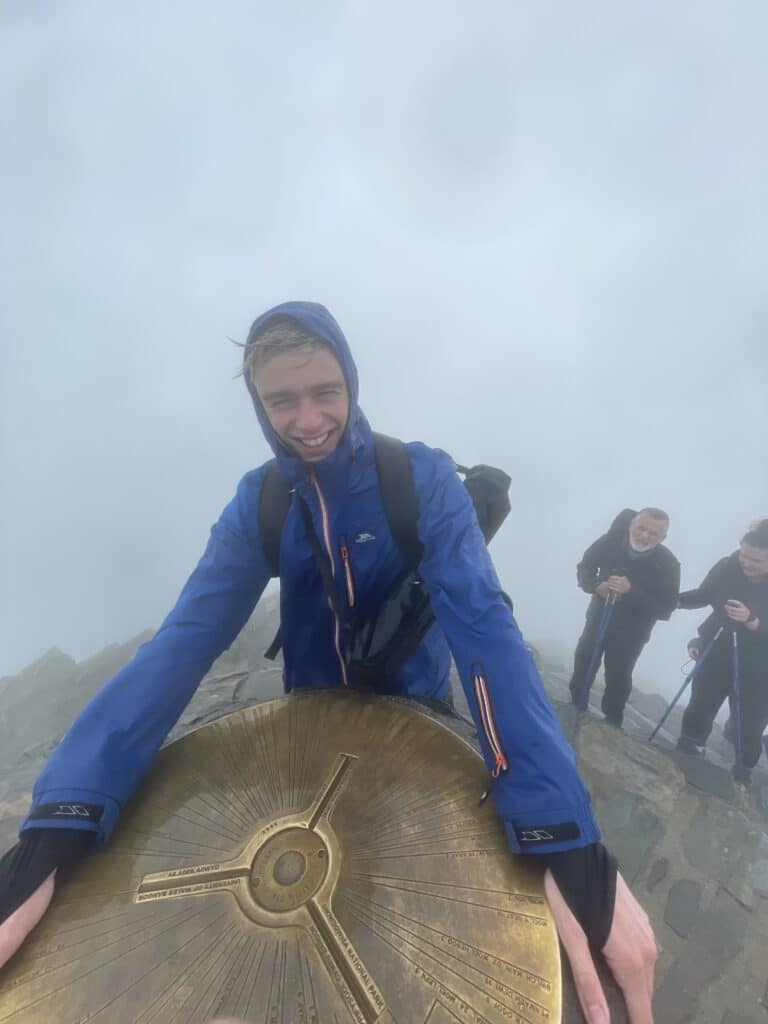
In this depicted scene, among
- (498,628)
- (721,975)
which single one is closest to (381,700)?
(498,628)

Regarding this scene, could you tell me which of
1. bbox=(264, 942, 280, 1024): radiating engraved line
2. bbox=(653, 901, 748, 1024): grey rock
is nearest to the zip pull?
bbox=(264, 942, 280, 1024): radiating engraved line

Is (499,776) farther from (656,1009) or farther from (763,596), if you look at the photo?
(763,596)

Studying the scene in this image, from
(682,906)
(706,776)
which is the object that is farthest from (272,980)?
(706,776)

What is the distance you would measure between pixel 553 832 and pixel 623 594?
14.7 ft

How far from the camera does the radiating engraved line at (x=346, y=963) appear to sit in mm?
1326

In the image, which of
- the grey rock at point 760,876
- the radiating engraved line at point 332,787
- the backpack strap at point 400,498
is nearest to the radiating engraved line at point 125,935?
the radiating engraved line at point 332,787

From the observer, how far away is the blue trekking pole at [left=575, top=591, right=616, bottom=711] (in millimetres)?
5508

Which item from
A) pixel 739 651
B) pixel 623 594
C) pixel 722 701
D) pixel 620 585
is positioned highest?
pixel 620 585

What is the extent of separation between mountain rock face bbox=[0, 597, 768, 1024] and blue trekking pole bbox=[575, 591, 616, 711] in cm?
23

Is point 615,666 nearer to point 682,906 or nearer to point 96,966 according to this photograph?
point 682,906

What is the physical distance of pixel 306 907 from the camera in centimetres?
154

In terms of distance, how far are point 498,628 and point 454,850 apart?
0.78m

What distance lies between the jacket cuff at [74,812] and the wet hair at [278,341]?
180 cm

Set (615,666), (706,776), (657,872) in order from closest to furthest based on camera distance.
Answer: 1. (657,872)
2. (706,776)
3. (615,666)
